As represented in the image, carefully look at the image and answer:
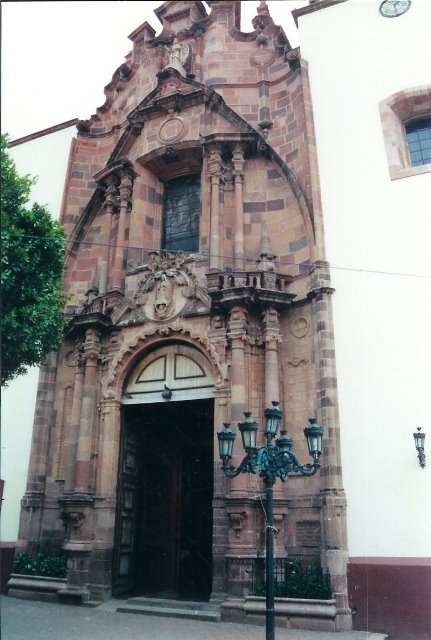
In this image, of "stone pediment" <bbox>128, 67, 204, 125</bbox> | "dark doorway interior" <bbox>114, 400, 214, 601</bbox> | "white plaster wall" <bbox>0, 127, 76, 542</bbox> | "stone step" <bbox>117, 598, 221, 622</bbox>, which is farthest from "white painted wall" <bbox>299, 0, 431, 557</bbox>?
"white plaster wall" <bbox>0, 127, 76, 542</bbox>

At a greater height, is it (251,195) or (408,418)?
(251,195)

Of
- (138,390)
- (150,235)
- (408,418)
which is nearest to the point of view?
(408,418)

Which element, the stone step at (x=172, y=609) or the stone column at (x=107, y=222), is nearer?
the stone step at (x=172, y=609)

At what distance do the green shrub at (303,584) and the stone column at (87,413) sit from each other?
479 centimetres

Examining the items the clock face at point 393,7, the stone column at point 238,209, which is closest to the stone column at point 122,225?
the stone column at point 238,209

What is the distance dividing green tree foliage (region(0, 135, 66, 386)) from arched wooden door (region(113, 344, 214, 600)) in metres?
3.51

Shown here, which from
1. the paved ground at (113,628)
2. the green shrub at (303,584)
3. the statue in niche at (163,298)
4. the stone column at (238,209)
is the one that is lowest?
the paved ground at (113,628)

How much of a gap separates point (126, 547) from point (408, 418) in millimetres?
7330

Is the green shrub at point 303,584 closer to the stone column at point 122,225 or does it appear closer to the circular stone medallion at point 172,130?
the stone column at point 122,225

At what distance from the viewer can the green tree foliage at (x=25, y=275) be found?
34.4 feet

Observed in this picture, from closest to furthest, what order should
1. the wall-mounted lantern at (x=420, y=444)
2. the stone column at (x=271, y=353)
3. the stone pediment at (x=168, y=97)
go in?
the wall-mounted lantern at (x=420, y=444) → the stone column at (x=271, y=353) → the stone pediment at (x=168, y=97)

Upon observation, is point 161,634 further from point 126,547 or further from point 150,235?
point 150,235

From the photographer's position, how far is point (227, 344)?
13359 mm

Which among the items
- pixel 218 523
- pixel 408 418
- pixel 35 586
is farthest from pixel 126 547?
pixel 408 418
